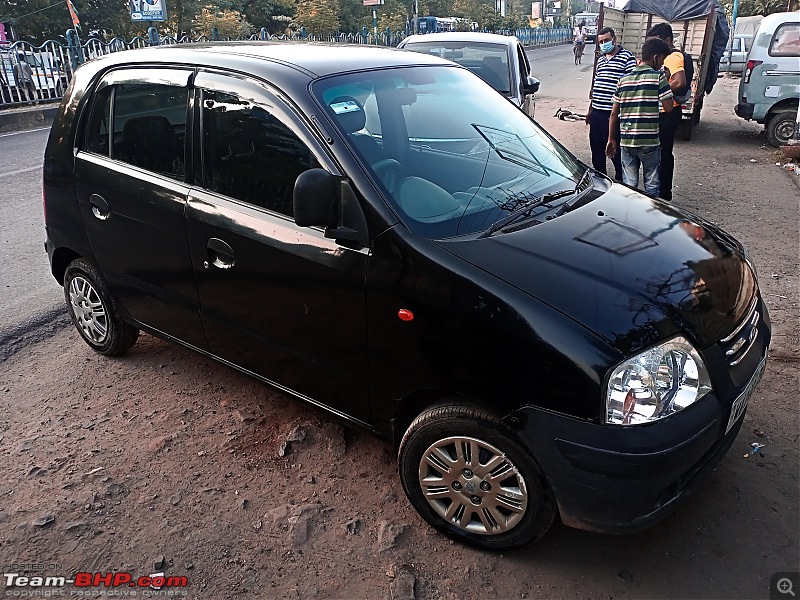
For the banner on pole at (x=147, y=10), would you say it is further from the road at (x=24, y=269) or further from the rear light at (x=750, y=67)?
the rear light at (x=750, y=67)

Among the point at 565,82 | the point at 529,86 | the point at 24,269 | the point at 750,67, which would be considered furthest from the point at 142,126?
the point at 565,82

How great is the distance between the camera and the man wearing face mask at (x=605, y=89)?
717 cm

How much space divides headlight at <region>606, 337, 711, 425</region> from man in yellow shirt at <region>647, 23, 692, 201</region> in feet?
16.8

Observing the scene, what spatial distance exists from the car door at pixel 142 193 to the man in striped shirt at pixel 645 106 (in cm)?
451

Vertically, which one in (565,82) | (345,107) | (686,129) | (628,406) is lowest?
(565,82)

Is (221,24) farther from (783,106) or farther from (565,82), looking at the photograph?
(783,106)

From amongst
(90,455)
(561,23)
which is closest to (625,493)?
(90,455)

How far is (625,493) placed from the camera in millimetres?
2203

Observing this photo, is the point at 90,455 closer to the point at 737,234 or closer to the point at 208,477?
the point at 208,477

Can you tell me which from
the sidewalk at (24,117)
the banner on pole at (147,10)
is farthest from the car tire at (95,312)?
the banner on pole at (147,10)

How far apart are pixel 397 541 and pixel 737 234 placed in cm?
529

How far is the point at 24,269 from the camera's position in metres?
5.55

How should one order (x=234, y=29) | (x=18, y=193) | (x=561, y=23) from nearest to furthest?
(x=18, y=193) → (x=234, y=29) → (x=561, y=23)

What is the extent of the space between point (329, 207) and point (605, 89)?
5849mm
